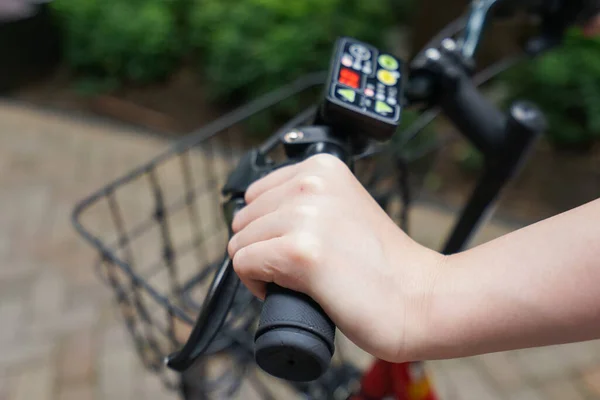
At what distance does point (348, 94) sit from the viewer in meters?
0.62

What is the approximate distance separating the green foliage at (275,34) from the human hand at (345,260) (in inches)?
84.4

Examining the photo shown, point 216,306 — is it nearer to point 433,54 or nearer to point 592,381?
point 433,54

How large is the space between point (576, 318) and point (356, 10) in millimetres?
2535

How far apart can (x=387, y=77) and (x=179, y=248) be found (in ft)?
4.97

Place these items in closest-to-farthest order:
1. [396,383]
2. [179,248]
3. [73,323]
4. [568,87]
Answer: [396,383] < [73,323] < [179,248] < [568,87]

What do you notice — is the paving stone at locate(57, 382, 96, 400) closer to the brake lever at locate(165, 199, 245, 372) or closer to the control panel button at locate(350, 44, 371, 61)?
the brake lever at locate(165, 199, 245, 372)

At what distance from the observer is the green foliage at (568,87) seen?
2.23 meters

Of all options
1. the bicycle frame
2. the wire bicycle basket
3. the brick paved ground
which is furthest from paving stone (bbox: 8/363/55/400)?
the bicycle frame

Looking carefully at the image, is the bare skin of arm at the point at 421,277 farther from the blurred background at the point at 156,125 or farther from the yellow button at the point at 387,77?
the blurred background at the point at 156,125

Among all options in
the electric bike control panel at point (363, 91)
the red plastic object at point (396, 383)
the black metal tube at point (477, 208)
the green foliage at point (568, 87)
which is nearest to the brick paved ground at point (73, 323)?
the green foliage at point (568, 87)

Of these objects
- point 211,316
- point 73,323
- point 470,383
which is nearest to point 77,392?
point 73,323

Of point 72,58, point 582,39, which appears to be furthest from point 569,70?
point 72,58

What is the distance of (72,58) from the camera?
323 centimetres

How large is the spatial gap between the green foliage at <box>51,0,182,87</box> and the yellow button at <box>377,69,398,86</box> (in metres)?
2.52
